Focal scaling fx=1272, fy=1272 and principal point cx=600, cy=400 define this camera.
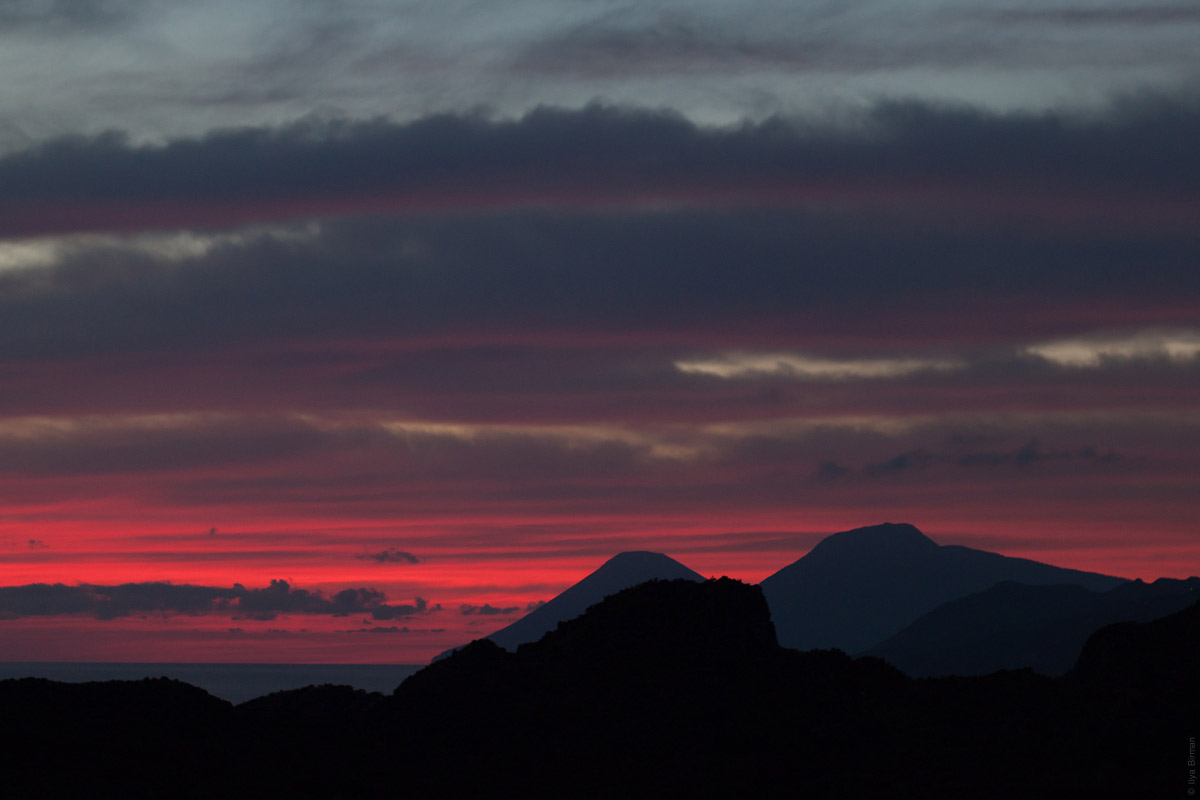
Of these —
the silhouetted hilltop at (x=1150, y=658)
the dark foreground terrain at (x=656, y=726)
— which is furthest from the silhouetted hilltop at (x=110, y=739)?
the silhouetted hilltop at (x=1150, y=658)

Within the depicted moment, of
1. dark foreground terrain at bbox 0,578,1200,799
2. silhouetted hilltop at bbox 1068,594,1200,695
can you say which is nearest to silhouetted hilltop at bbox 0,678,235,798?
dark foreground terrain at bbox 0,578,1200,799

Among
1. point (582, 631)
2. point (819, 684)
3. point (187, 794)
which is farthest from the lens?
point (582, 631)

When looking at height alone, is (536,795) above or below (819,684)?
below

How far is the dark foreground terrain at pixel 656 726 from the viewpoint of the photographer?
7581cm

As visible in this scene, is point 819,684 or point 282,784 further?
point 819,684

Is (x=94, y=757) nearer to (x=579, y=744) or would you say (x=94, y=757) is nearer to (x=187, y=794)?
(x=187, y=794)

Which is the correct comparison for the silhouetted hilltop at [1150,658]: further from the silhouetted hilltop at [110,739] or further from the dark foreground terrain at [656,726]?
the silhouetted hilltop at [110,739]

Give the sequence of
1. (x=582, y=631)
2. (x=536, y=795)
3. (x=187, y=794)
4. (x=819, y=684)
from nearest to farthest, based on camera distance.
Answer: (x=187, y=794), (x=536, y=795), (x=819, y=684), (x=582, y=631)

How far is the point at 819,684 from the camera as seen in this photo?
91.1 meters

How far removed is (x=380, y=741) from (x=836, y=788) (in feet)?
98.4

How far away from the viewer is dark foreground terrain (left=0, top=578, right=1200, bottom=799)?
75812 millimetres

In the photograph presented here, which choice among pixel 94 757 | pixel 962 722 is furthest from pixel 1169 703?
pixel 94 757

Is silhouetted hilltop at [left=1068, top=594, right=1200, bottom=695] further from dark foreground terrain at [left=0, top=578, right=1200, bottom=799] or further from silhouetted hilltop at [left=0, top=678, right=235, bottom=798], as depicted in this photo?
silhouetted hilltop at [left=0, top=678, right=235, bottom=798]

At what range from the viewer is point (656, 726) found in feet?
277
